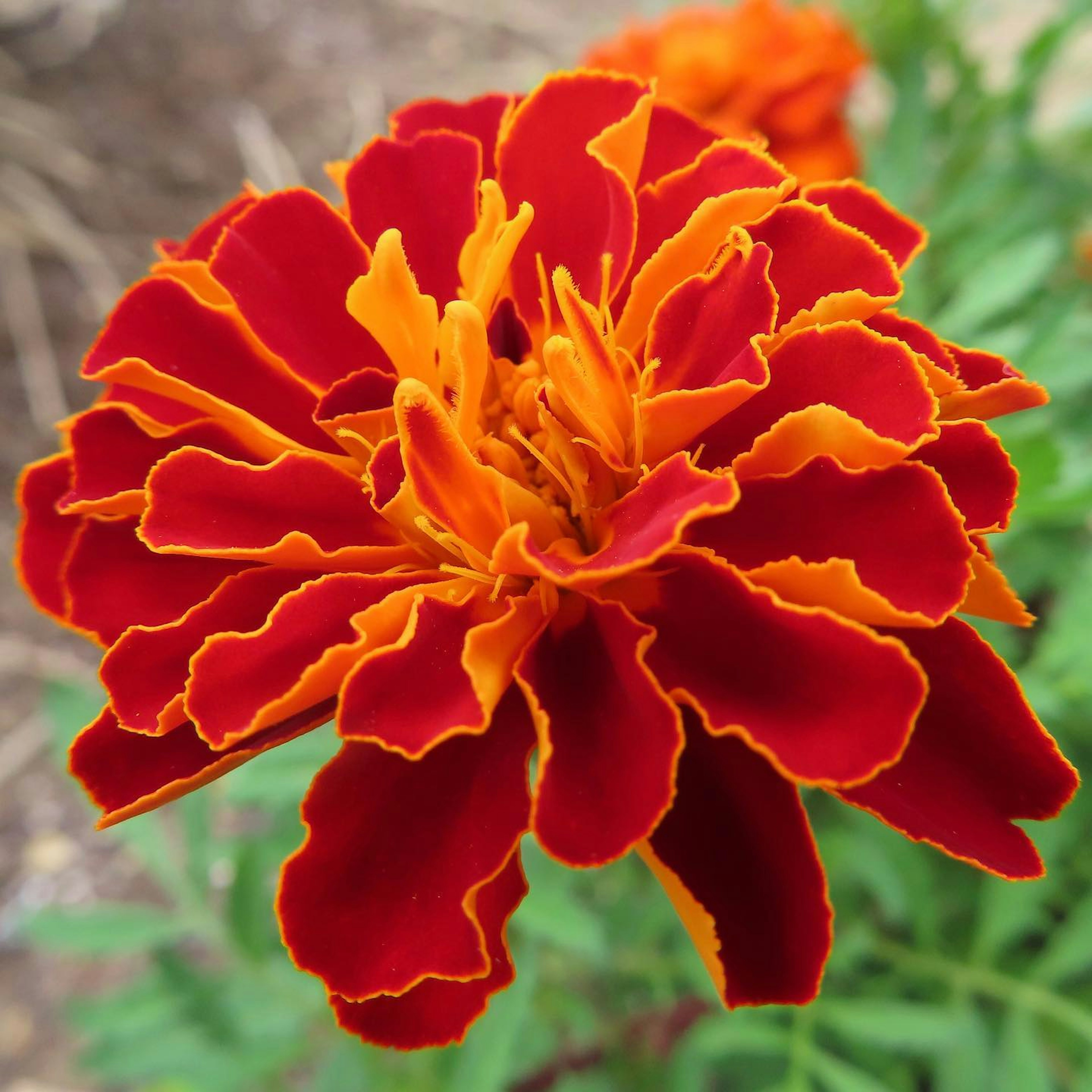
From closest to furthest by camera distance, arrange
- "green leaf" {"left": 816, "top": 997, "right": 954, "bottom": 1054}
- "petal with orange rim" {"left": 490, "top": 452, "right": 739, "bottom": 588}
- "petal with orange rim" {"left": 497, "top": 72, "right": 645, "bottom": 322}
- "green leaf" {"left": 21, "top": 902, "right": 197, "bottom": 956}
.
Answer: "petal with orange rim" {"left": 490, "top": 452, "right": 739, "bottom": 588}
"petal with orange rim" {"left": 497, "top": 72, "right": 645, "bottom": 322}
"green leaf" {"left": 816, "top": 997, "right": 954, "bottom": 1054}
"green leaf" {"left": 21, "top": 902, "right": 197, "bottom": 956}

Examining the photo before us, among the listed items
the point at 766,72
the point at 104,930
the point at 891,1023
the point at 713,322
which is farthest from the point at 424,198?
the point at 766,72

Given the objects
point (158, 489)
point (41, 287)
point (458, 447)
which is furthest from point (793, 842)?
point (41, 287)

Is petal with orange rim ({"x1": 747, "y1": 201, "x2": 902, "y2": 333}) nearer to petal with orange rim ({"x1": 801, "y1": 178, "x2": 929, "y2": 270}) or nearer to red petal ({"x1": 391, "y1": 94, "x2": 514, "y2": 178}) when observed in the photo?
petal with orange rim ({"x1": 801, "y1": 178, "x2": 929, "y2": 270})

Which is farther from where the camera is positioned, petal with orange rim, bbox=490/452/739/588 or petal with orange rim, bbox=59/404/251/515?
petal with orange rim, bbox=59/404/251/515

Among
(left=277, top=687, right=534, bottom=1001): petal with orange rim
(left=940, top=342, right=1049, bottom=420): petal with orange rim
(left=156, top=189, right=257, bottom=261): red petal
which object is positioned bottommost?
(left=277, top=687, right=534, bottom=1001): petal with orange rim

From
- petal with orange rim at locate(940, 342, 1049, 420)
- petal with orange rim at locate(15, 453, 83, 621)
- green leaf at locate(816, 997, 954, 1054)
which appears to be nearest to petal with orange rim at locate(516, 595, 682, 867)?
petal with orange rim at locate(940, 342, 1049, 420)

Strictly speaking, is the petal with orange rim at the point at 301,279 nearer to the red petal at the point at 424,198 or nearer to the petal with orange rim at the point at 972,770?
the red petal at the point at 424,198

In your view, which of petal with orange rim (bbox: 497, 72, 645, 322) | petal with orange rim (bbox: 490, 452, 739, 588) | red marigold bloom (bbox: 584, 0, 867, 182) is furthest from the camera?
red marigold bloom (bbox: 584, 0, 867, 182)

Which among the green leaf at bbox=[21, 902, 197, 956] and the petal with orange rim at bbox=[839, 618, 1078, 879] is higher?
the petal with orange rim at bbox=[839, 618, 1078, 879]
